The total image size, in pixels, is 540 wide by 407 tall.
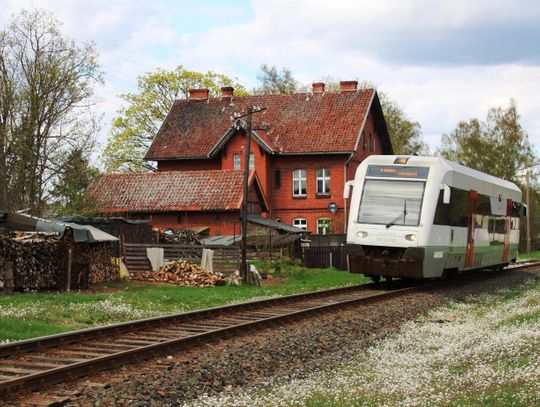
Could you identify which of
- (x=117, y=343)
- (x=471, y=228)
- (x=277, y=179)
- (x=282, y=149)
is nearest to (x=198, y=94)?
(x=282, y=149)

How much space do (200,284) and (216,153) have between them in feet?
85.3

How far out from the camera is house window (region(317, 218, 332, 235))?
5069cm

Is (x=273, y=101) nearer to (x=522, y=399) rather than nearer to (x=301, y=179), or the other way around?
(x=301, y=179)

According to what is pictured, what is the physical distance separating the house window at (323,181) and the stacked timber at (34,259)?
97.6 feet

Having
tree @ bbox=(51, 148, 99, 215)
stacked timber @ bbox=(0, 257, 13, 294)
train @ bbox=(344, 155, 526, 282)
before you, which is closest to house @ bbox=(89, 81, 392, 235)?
tree @ bbox=(51, 148, 99, 215)

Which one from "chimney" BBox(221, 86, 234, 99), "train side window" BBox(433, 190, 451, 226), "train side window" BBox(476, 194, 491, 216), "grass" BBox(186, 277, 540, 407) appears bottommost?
"grass" BBox(186, 277, 540, 407)

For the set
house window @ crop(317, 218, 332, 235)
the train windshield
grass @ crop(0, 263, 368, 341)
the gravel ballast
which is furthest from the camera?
house window @ crop(317, 218, 332, 235)

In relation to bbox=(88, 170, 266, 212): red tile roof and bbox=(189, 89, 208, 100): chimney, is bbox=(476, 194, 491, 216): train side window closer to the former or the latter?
bbox=(88, 170, 266, 212): red tile roof

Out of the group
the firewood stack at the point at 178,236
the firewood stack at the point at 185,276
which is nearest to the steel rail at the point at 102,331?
the firewood stack at the point at 185,276

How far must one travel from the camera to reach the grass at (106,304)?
48.1ft

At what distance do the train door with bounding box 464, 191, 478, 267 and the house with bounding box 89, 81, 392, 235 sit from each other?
75.2 feet

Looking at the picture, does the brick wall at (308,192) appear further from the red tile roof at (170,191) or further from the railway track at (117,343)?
the railway track at (117,343)

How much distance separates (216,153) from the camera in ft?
171

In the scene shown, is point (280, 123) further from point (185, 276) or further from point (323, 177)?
point (185, 276)
